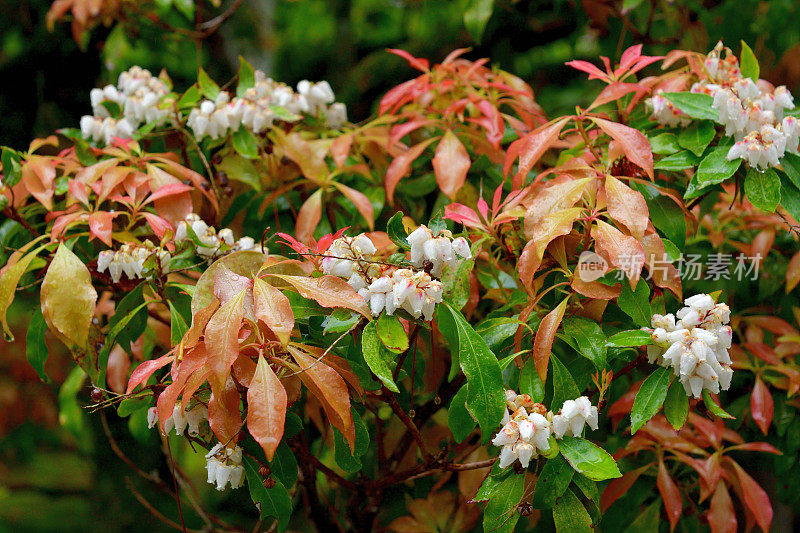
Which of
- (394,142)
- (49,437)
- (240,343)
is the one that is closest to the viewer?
(240,343)

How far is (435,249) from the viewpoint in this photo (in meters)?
0.66

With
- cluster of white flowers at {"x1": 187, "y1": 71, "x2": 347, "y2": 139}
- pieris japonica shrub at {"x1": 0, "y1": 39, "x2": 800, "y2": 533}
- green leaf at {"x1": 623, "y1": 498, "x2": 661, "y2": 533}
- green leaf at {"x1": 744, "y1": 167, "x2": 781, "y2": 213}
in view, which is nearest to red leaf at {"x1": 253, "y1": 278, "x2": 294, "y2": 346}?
pieris japonica shrub at {"x1": 0, "y1": 39, "x2": 800, "y2": 533}

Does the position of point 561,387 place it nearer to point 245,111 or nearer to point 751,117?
point 751,117

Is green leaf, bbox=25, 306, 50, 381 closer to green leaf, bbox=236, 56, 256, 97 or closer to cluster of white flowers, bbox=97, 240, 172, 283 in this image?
cluster of white flowers, bbox=97, 240, 172, 283

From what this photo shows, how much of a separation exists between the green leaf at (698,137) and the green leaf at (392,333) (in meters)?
0.46

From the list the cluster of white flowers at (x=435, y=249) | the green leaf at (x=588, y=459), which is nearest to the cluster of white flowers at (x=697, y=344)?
the green leaf at (x=588, y=459)

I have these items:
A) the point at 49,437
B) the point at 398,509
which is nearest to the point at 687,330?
the point at 398,509

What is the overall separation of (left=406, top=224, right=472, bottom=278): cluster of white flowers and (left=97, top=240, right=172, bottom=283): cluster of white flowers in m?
0.34

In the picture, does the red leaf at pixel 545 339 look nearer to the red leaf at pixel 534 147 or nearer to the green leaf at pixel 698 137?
the red leaf at pixel 534 147

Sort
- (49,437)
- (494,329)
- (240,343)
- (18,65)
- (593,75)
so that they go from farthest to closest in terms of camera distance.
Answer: (49,437) < (18,65) < (593,75) < (494,329) < (240,343)

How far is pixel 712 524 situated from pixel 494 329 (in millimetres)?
473

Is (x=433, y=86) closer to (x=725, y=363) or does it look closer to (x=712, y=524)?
(x=725, y=363)

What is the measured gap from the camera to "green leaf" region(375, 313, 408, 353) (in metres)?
0.63

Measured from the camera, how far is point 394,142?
1.04 metres
